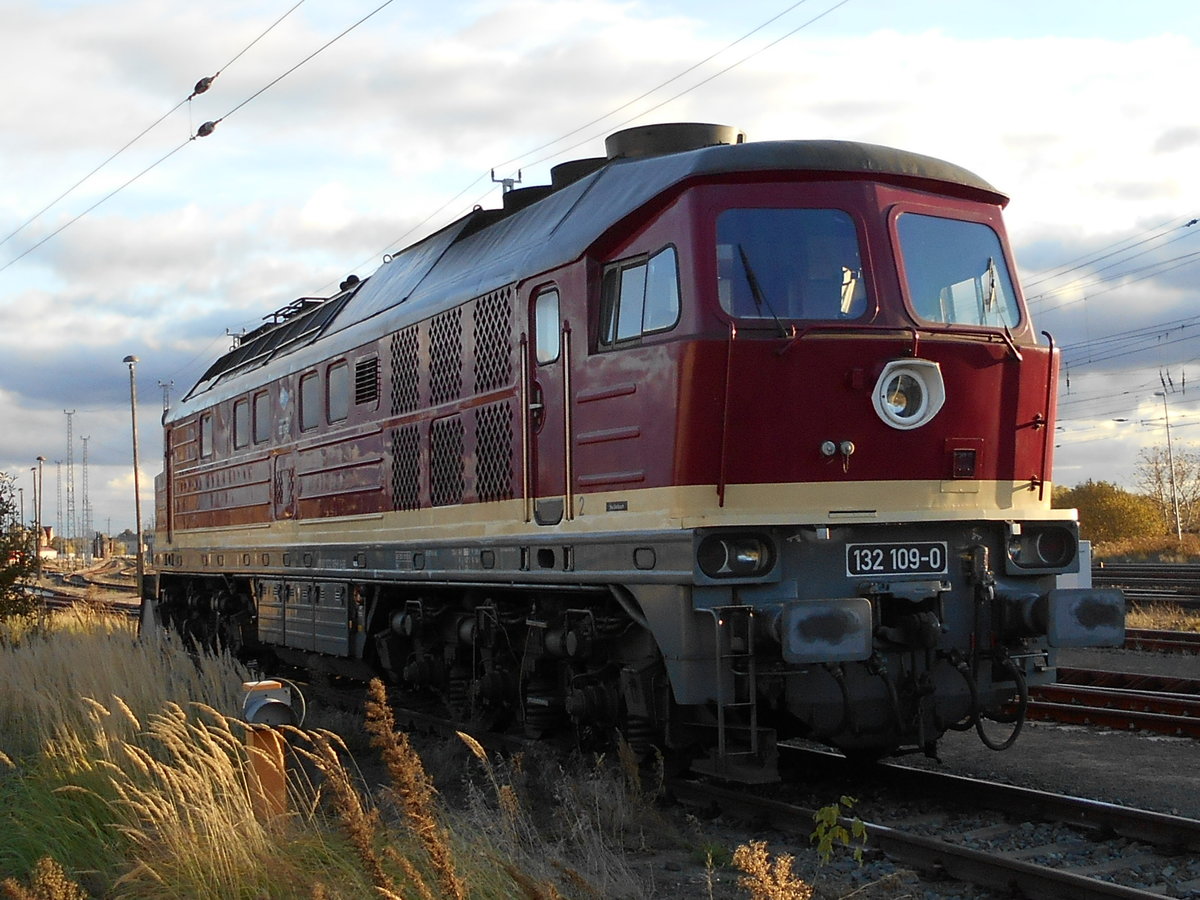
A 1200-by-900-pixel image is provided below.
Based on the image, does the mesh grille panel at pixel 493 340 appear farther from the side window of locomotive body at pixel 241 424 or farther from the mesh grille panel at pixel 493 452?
the side window of locomotive body at pixel 241 424

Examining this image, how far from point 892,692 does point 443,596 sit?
434 centimetres

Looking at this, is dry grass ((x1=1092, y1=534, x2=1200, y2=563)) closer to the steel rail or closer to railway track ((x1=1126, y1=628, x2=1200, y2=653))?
railway track ((x1=1126, y1=628, x2=1200, y2=653))

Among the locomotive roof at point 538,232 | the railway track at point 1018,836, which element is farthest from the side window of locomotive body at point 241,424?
the railway track at point 1018,836

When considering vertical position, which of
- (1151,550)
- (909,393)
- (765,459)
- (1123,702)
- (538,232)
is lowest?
(1123,702)

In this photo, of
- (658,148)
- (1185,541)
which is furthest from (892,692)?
(1185,541)

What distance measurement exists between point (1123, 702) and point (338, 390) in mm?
7234

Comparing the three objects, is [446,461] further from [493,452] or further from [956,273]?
[956,273]

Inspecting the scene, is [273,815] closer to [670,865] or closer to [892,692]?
[670,865]

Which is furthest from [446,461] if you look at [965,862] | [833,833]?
[965,862]

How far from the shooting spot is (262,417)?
46.6 ft

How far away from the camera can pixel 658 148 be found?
9141 millimetres

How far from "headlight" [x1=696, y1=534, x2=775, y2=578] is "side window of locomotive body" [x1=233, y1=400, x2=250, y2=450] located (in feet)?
29.8

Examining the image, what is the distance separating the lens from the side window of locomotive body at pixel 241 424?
48.6 ft

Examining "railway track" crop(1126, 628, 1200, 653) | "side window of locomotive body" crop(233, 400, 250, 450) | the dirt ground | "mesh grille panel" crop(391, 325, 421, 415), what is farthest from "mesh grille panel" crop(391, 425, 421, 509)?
"railway track" crop(1126, 628, 1200, 653)
